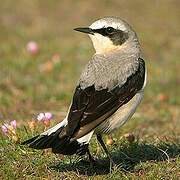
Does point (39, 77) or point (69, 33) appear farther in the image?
point (69, 33)

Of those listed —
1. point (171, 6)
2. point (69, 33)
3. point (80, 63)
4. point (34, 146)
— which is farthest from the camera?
point (171, 6)

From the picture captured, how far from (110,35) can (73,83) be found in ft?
15.9

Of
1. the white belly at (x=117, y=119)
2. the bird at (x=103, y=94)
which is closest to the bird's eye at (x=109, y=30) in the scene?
the bird at (x=103, y=94)

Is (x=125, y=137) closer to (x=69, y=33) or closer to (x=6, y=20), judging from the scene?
(x=69, y=33)

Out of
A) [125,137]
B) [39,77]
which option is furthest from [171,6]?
[125,137]

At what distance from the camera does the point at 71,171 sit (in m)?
5.97

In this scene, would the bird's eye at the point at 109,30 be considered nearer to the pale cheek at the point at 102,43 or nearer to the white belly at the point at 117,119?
the pale cheek at the point at 102,43

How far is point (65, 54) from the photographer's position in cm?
1342

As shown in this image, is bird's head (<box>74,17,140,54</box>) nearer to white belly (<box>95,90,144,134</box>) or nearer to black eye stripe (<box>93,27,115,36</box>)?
black eye stripe (<box>93,27,115,36</box>)

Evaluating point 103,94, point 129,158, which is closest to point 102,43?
point 103,94

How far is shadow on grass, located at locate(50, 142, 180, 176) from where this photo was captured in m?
6.13

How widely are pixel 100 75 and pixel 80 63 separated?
22.7 feet

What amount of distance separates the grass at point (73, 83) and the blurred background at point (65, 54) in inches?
0.9

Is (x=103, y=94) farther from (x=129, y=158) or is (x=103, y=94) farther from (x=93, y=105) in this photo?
(x=129, y=158)
